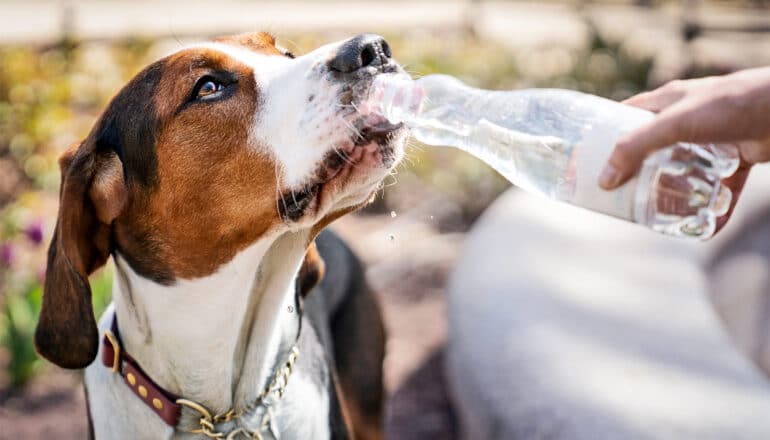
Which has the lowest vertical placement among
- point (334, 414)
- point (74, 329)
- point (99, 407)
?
point (334, 414)

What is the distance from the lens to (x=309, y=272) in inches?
107

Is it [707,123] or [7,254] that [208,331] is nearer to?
[707,123]

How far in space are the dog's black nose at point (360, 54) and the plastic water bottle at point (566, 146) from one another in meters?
0.06

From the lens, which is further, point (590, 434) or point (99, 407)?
point (590, 434)

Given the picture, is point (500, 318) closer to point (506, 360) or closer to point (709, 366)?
point (506, 360)

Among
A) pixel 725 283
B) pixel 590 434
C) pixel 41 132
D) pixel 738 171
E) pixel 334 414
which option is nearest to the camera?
pixel 738 171

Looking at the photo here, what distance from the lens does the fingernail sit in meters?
1.62

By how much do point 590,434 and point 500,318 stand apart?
864 mm

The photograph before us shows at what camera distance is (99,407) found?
2.50m

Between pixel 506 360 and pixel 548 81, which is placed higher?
pixel 506 360

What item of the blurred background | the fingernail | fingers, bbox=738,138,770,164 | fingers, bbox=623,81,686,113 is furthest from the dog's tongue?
fingers, bbox=738,138,770,164

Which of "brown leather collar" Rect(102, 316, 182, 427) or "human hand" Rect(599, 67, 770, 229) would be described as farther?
"brown leather collar" Rect(102, 316, 182, 427)

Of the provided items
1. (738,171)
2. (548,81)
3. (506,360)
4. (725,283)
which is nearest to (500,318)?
(506,360)

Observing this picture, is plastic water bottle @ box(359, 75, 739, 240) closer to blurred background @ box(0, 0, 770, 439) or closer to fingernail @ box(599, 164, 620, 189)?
fingernail @ box(599, 164, 620, 189)
